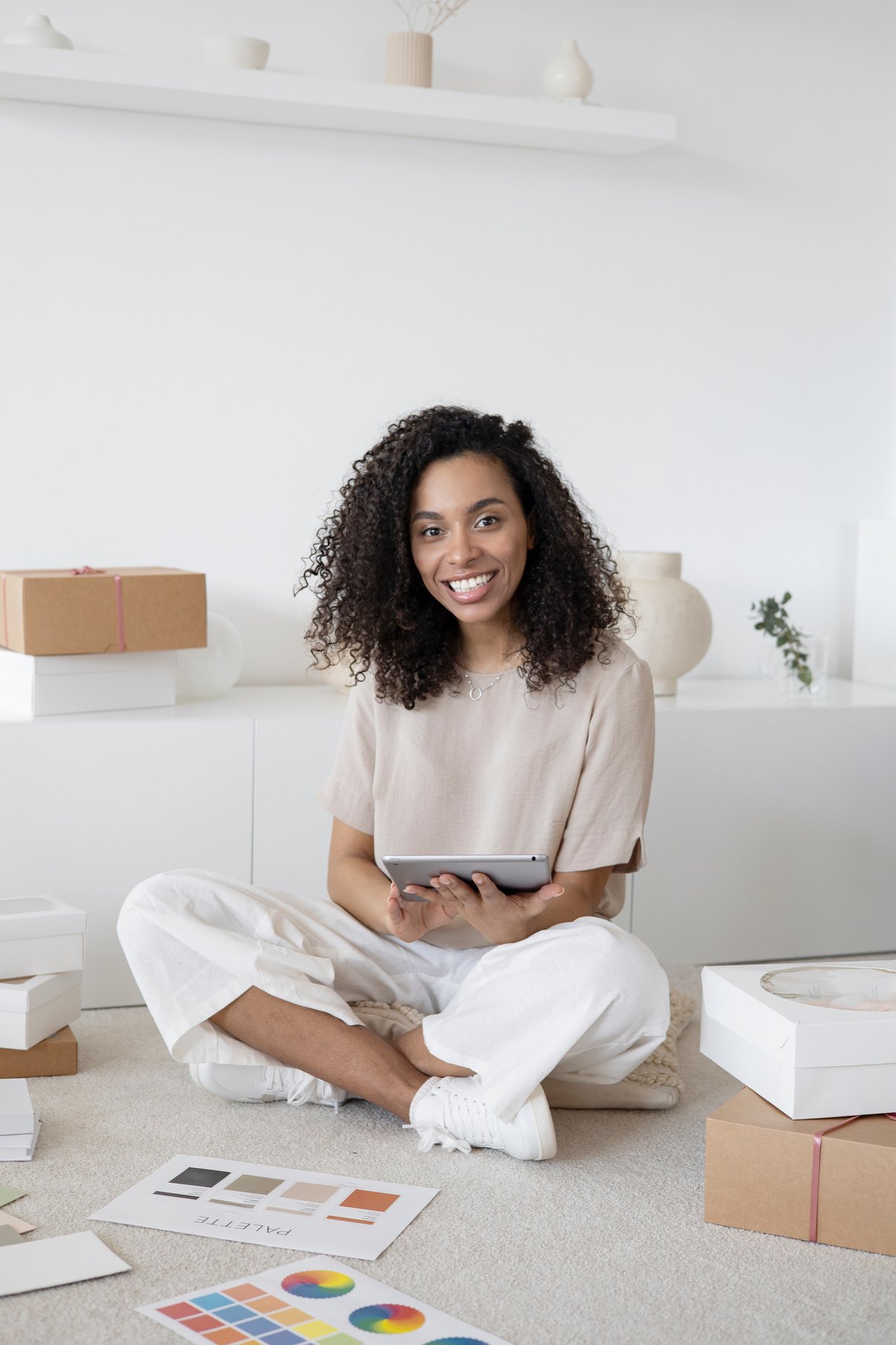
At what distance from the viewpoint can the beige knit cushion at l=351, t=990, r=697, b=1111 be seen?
6.91 feet

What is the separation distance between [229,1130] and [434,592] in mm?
842

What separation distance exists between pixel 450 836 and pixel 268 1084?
458 mm

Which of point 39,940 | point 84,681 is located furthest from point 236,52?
point 39,940

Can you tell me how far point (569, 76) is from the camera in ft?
10.2

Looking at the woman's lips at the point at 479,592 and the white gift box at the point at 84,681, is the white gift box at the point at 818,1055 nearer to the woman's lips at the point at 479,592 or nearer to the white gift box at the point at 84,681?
the woman's lips at the point at 479,592

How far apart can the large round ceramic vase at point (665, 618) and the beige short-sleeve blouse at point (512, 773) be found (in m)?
0.89

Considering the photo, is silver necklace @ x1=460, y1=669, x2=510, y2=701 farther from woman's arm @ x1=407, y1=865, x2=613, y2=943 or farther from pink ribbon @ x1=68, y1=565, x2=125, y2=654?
pink ribbon @ x1=68, y1=565, x2=125, y2=654

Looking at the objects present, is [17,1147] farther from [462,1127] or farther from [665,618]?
[665,618]

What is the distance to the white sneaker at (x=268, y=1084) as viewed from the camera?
6.82 ft

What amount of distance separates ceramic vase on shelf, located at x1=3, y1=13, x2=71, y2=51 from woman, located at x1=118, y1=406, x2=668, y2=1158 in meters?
1.32

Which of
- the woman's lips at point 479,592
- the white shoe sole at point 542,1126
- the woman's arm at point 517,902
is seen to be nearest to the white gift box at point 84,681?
the woman's lips at point 479,592

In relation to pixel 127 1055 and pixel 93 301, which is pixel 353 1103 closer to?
pixel 127 1055

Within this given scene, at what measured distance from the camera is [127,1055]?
7.69 ft

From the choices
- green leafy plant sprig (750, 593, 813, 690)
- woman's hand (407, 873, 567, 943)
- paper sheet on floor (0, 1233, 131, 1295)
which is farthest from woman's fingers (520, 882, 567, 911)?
green leafy plant sprig (750, 593, 813, 690)
